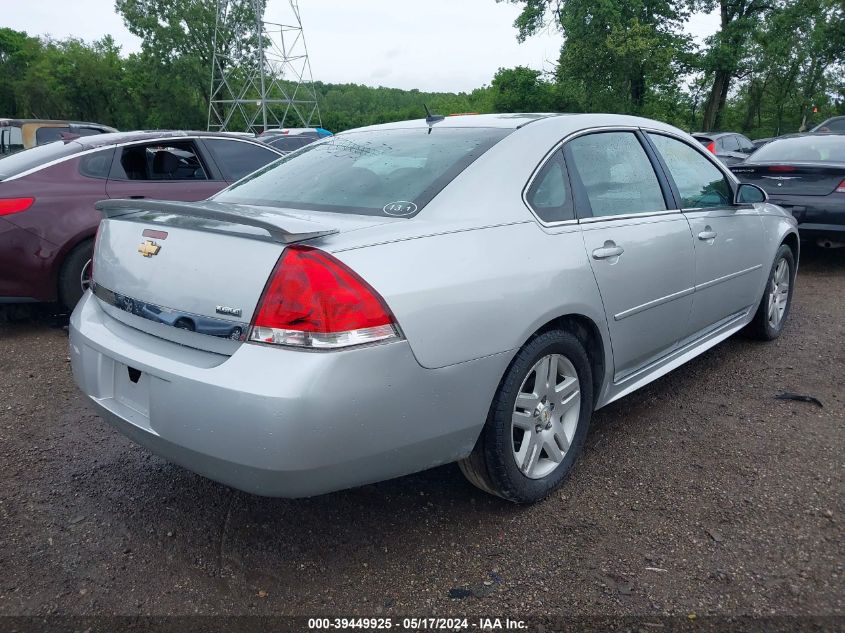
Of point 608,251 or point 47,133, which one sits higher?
point 47,133

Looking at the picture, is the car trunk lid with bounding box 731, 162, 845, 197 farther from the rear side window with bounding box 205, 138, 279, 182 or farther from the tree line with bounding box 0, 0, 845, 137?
the tree line with bounding box 0, 0, 845, 137

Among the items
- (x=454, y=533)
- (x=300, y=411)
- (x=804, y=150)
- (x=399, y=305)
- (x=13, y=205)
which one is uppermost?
(x=804, y=150)

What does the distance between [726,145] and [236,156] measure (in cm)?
1281

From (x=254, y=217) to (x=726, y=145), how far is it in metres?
15.6

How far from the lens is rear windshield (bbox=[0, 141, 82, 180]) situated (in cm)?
513

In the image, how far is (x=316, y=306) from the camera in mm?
2043

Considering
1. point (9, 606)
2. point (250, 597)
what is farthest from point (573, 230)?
point (9, 606)

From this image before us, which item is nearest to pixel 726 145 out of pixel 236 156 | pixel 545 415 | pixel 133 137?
pixel 236 156

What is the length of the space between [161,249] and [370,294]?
815 millimetres

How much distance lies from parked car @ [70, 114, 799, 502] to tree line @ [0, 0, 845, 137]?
20.3 m

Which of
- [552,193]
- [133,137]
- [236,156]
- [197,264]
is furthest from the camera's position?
[236,156]

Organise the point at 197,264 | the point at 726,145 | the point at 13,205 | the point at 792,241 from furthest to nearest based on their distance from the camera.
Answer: the point at 726,145, the point at 792,241, the point at 13,205, the point at 197,264

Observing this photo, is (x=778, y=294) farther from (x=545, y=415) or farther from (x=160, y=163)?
(x=160, y=163)

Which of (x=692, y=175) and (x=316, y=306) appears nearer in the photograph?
(x=316, y=306)
